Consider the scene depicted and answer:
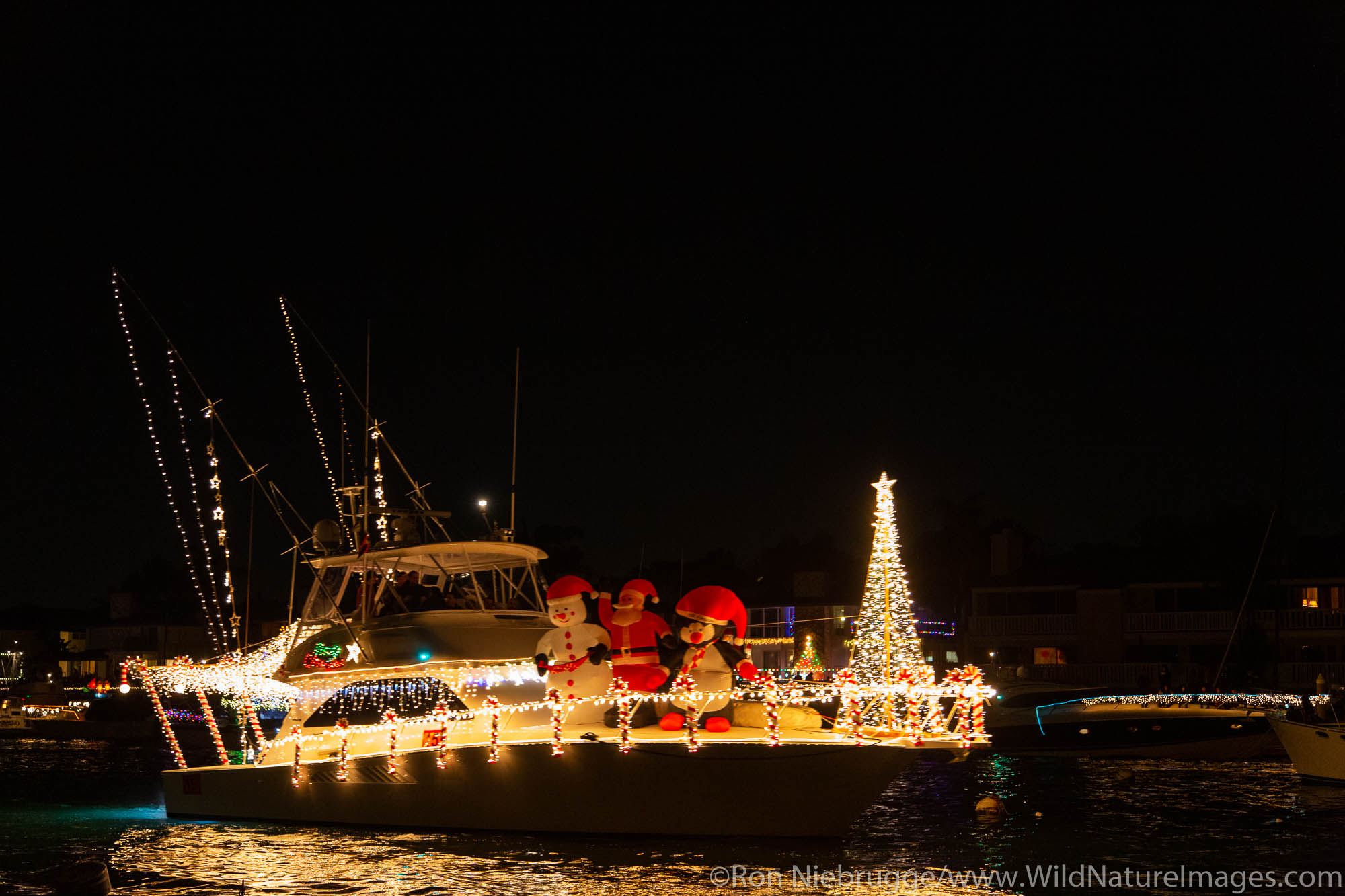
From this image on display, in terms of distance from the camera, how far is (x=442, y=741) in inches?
655

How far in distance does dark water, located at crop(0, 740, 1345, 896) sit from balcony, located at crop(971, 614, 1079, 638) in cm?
2391

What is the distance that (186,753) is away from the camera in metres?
42.2

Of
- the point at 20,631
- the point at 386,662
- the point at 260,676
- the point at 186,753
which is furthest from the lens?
the point at 20,631

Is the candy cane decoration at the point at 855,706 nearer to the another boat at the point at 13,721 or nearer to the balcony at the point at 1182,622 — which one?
the balcony at the point at 1182,622

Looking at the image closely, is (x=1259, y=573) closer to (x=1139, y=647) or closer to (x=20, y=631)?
(x=1139, y=647)

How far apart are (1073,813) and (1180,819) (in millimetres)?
1697

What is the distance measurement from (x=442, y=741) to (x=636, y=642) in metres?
2.79

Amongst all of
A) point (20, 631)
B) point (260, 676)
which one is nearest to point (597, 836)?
point (260, 676)

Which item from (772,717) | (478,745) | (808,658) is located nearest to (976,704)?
(772,717)

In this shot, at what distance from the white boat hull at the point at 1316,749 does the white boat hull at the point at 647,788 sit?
1328 centimetres

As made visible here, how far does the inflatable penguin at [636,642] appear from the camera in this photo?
1623 centimetres

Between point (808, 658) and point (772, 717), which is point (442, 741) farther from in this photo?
point (808, 658)

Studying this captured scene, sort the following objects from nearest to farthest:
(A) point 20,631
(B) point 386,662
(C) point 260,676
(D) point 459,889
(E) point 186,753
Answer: (D) point 459,889, (B) point 386,662, (C) point 260,676, (E) point 186,753, (A) point 20,631

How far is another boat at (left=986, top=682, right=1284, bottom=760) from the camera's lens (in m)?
32.2
